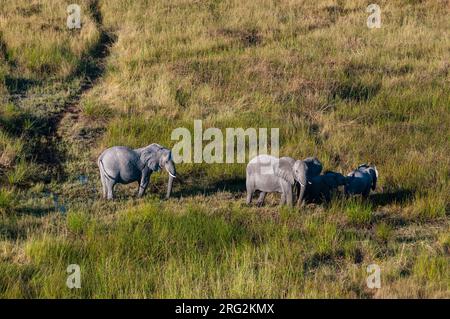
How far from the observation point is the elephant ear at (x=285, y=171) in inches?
311

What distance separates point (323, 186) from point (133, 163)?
6.89ft

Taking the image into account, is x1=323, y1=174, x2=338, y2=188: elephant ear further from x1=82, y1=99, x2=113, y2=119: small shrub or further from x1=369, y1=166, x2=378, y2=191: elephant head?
x1=82, y1=99, x2=113, y2=119: small shrub

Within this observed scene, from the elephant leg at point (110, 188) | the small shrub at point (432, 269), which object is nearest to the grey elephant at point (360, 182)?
the small shrub at point (432, 269)

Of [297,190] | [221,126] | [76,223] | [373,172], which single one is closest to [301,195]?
[297,190]

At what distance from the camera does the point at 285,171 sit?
7.93 metres

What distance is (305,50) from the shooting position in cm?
1372

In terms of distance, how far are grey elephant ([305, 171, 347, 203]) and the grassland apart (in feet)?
0.59

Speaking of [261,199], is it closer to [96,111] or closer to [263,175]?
[263,175]

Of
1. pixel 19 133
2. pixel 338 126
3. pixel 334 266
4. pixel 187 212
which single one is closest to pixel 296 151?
pixel 338 126

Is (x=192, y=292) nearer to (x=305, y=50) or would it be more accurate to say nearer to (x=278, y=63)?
(x=278, y=63)

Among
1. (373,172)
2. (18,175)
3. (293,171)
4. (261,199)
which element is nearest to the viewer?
(293,171)

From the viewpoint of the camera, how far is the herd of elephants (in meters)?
8.02

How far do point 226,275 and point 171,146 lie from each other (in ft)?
12.3

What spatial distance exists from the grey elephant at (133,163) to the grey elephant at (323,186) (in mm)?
1504
